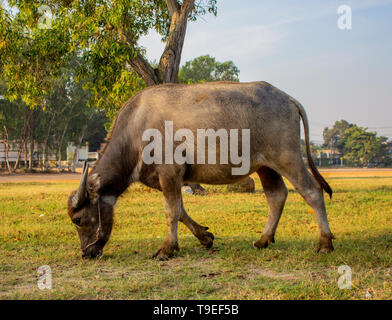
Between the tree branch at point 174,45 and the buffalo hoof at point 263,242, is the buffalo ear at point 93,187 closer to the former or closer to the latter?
the buffalo hoof at point 263,242

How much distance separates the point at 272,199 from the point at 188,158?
1.62 meters

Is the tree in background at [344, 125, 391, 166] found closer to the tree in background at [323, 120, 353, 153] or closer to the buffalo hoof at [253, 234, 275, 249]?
the tree in background at [323, 120, 353, 153]

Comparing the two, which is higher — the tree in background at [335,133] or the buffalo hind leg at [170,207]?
the tree in background at [335,133]

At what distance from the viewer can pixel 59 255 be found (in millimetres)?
6180

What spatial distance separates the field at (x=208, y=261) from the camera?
14.1 feet

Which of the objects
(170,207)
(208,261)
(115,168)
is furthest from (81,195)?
(208,261)

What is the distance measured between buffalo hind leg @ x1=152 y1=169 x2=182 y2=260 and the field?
0.17 metres

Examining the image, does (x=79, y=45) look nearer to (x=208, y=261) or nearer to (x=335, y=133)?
(x=208, y=261)

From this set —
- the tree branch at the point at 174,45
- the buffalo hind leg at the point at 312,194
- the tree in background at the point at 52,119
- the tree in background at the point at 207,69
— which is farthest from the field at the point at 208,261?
the tree in background at the point at 207,69

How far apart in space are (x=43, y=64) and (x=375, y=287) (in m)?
13.5

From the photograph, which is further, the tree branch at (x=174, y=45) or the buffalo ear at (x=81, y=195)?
the tree branch at (x=174, y=45)
